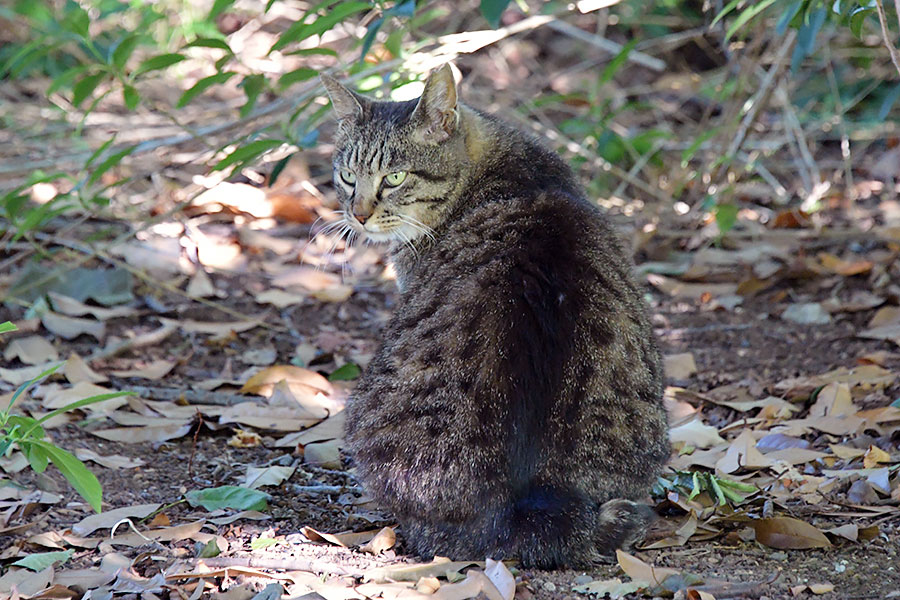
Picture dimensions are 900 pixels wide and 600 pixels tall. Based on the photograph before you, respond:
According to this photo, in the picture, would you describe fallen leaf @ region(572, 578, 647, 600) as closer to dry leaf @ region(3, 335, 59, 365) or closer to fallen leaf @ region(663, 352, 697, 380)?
fallen leaf @ region(663, 352, 697, 380)

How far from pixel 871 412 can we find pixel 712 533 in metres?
0.96

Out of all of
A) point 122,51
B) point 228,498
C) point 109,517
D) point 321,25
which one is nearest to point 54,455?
point 109,517

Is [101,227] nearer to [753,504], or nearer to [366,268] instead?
[366,268]

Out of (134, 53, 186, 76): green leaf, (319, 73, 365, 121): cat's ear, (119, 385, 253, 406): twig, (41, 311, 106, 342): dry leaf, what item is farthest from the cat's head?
(41, 311, 106, 342): dry leaf

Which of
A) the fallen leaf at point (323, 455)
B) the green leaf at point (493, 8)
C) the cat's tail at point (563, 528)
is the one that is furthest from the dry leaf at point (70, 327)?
the cat's tail at point (563, 528)

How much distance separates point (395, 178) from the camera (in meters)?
3.39

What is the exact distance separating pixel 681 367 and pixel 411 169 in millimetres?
1492

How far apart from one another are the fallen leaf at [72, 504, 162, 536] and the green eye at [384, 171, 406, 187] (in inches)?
49.9

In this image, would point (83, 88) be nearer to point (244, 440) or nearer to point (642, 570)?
point (244, 440)

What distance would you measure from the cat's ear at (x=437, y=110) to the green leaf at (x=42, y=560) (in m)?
1.68

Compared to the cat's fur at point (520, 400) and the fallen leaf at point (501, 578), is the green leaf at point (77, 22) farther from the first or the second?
the fallen leaf at point (501, 578)

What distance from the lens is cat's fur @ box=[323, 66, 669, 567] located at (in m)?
2.60

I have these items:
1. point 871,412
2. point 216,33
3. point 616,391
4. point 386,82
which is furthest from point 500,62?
point 616,391

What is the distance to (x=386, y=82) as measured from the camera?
4293 mm
